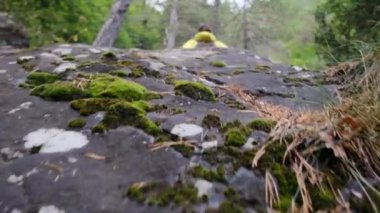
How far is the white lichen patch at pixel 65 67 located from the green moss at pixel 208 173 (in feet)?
5.05

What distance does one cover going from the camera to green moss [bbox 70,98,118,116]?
1.99 meters

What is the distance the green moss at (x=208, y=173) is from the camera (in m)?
1.50

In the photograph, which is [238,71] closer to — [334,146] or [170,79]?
[170,79]

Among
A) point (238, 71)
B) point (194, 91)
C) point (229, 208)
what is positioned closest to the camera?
point (229, 208)

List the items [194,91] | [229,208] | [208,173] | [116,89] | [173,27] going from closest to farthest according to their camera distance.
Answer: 1. [229,208]
2. [208,173]
3. [116,89]
4. [194,91]
5. [173,27]

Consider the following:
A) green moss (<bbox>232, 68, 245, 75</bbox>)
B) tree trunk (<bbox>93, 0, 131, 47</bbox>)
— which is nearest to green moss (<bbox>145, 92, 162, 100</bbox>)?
green moss (<bbox>232, 68, 245, 75</bbox>)

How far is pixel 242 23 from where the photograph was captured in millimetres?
19078

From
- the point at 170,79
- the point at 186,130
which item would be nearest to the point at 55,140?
the point at 186,130

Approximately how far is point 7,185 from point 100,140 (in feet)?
1.36

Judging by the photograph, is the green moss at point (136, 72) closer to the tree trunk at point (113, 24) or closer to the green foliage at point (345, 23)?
the green foliage at point (345, 23)

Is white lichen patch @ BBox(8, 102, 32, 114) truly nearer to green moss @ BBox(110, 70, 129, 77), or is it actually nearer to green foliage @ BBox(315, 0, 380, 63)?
green moss @ BBox(110, 70, 129, 77)

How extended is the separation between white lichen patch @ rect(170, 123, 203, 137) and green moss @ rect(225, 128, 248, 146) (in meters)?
0.13

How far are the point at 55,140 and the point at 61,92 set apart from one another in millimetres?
519

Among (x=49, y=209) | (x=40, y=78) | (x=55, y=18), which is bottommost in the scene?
(x=55, y=18)
